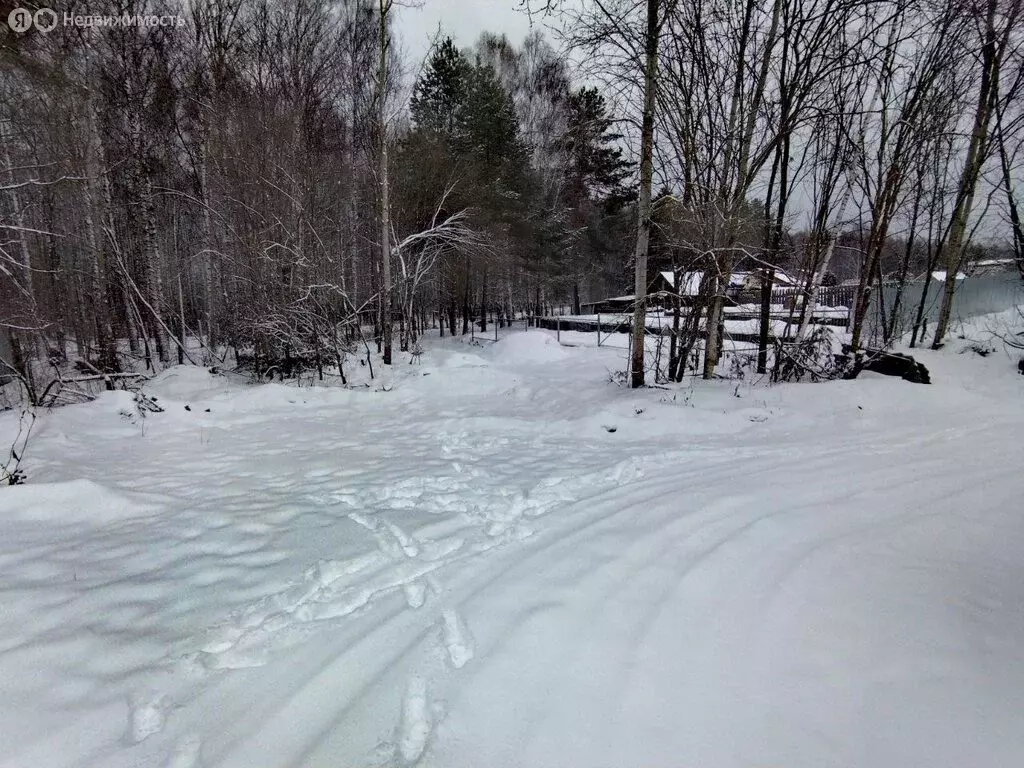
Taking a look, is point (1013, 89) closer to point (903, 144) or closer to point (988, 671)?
point (903, 144)

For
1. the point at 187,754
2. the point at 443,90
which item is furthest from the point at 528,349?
the point at 443,90

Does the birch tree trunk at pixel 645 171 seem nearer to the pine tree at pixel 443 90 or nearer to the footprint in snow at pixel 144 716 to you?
the footprint in snow at pixel 144 716

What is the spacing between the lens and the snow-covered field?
160 cm

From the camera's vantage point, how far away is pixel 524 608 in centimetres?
228

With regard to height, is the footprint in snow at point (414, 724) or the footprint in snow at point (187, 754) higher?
the footprint in snow at point (187, 754)

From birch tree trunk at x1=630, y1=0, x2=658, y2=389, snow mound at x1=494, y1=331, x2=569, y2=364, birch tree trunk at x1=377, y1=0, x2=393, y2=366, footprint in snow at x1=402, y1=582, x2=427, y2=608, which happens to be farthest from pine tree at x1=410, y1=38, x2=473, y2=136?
footprint in snow at x1=402, y1=582, x2=427, y2=608

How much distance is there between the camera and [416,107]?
22.4 m

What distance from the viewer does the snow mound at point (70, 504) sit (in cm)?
330

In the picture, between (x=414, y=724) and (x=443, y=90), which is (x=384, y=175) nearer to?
(x=414, y=724)

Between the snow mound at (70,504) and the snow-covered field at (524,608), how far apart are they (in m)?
0.02

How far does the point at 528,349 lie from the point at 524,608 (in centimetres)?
1232

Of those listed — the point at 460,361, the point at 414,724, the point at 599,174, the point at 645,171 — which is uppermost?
the point at 599,174

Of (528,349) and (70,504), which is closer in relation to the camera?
(70,504)

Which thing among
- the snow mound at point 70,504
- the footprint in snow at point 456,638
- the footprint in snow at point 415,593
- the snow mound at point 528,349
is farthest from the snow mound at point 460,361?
the footprint in snow at point 456,638
